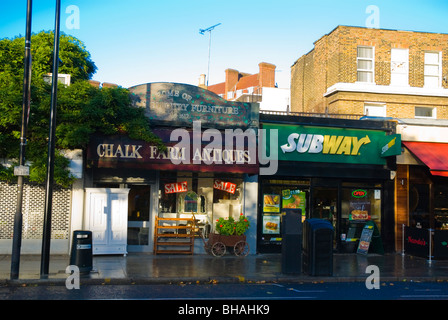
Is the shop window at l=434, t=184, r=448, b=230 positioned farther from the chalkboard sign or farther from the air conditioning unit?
the air conditioning unit

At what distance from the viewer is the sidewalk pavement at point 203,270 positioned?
1114cm

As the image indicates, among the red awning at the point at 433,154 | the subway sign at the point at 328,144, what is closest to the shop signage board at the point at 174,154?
the subway sign at the point at 328,144

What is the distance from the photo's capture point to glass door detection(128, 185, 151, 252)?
1571 centimetres

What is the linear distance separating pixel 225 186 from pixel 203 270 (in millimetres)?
4424

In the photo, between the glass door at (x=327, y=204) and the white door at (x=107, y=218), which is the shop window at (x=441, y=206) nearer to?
the glass door at (x=327, y=204)

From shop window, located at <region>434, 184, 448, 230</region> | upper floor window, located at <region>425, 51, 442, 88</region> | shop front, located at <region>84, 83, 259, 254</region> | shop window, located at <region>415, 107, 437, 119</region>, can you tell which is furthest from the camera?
upper floor window, located at <region>425, 51, 442, 88</region>

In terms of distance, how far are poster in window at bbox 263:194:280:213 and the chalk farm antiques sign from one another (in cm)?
257

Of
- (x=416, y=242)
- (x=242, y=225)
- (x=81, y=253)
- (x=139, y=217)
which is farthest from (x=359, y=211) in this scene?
(x=81, y=253)

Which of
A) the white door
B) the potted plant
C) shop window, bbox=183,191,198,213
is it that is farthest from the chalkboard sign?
the white door

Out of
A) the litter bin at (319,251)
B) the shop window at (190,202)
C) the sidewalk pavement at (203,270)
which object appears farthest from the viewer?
the shop window at (190,202)

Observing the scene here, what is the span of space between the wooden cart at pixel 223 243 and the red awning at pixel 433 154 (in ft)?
22.5

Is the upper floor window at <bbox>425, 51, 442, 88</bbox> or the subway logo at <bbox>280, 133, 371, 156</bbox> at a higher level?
the upper floor window at <bbox>425, 51, 442, 88</bbox>
